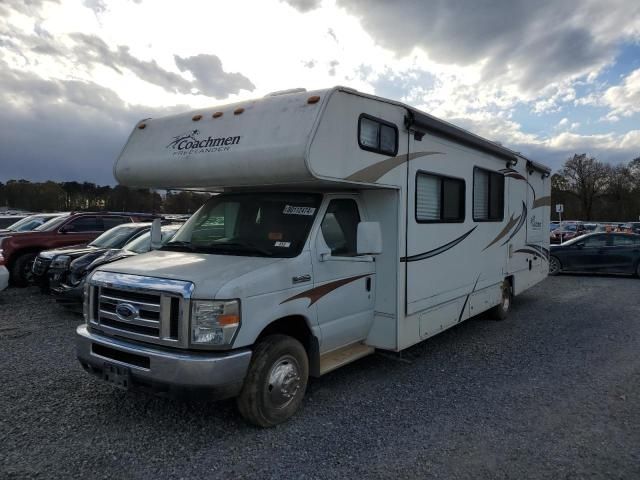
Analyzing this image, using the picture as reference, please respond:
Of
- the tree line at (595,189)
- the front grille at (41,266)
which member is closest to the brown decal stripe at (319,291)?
the front grille at (41,266)

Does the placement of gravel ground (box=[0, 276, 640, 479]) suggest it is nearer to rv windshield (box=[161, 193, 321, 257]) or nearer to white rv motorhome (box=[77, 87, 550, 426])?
white rv motorhome (box=[77, 87, 550, 426])

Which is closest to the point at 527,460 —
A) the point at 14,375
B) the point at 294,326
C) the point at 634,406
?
the point at 634,406

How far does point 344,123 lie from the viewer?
439cm

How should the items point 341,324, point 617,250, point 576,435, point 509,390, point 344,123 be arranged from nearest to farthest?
point 576,435, point 344,123, point 341,324, point 509,390, point 617,250

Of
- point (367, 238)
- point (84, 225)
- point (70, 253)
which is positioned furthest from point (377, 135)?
point (84, 225)

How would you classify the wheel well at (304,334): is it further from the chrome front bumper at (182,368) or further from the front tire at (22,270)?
the front tire at (22,270)

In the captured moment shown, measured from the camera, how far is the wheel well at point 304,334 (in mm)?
4293

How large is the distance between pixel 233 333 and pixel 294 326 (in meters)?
0.88

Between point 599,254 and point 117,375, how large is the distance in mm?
14888

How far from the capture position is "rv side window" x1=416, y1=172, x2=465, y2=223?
5.57 meters

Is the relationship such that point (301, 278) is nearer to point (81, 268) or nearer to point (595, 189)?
point (81, 268)

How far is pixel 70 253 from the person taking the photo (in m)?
8.96

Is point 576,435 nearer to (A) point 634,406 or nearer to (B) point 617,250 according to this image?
(A) point 634,406

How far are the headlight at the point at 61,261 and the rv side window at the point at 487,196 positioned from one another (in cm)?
714
